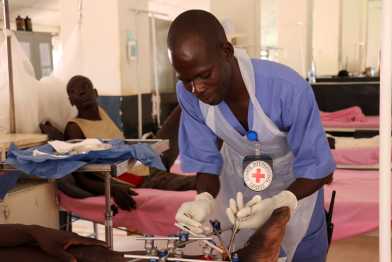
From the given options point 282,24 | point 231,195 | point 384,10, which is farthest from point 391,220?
point 282,24

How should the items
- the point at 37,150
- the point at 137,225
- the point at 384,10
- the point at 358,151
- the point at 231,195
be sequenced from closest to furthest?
the point at 384,10
the point at 231,195
the point at 37,150
the point at 137,225
the point at 358,151

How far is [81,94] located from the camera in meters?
2.74

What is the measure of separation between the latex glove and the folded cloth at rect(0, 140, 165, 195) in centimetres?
76

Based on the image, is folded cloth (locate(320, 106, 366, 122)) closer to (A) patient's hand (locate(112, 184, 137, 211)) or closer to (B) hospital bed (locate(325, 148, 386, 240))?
(B) hospital bed (locate(325, 148, 386, 240))

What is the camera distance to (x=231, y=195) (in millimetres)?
1410

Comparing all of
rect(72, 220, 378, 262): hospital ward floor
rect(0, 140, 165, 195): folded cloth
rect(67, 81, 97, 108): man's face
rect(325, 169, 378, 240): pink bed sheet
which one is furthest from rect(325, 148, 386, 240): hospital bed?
rect(67, 81, 97, 108): man's face

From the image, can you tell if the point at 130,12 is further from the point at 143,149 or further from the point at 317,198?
the point at 317,198

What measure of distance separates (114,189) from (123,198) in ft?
0.26

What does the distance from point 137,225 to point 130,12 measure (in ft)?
6.64

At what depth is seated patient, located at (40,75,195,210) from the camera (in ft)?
8.33

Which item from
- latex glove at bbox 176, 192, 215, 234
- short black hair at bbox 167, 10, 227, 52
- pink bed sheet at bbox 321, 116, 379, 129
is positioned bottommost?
pink bed sheet at bbox 321, 116, 379, 129

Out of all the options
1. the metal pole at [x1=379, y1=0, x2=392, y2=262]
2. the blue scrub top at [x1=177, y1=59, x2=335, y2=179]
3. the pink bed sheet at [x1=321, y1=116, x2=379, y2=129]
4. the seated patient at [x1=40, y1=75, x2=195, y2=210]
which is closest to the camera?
the metal pole at [x1=379, y1=0, x2=392, y2=262]

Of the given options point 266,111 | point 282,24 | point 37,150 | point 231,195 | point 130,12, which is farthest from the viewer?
point 282,24

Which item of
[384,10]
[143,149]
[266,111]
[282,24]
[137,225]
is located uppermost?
[282,24]
